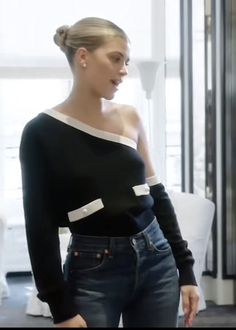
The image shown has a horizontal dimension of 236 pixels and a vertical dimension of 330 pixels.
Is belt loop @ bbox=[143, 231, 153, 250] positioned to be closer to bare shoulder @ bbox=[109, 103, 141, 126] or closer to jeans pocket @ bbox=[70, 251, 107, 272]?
jeans pocket @ bbox=[70, 251, 107, 272]

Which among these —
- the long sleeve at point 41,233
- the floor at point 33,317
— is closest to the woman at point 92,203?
the long sleeve at point 41,233

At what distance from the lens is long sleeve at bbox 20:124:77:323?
44.9 inches

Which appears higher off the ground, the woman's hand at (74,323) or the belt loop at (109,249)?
the belt loop at (109,249)

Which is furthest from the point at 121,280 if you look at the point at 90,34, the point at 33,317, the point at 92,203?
the point at 33,317

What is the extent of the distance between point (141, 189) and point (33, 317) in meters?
2.27

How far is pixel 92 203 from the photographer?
1.17 metres

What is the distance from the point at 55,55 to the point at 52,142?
317 cm

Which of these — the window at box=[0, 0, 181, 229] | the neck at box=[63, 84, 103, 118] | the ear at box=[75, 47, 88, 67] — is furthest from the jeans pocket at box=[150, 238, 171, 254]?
the window at box=[0, 0, 181, 229]

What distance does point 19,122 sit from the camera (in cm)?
427

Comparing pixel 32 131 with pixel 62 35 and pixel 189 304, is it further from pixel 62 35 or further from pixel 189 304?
pixel 189 304

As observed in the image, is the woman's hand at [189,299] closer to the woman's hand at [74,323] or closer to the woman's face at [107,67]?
the woman's hand at [74,323]

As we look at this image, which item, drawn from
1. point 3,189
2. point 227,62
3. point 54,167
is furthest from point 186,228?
point 54,167

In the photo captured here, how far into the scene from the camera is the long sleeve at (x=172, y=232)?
1.33 m

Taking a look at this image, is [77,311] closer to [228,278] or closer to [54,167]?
[54,167]
